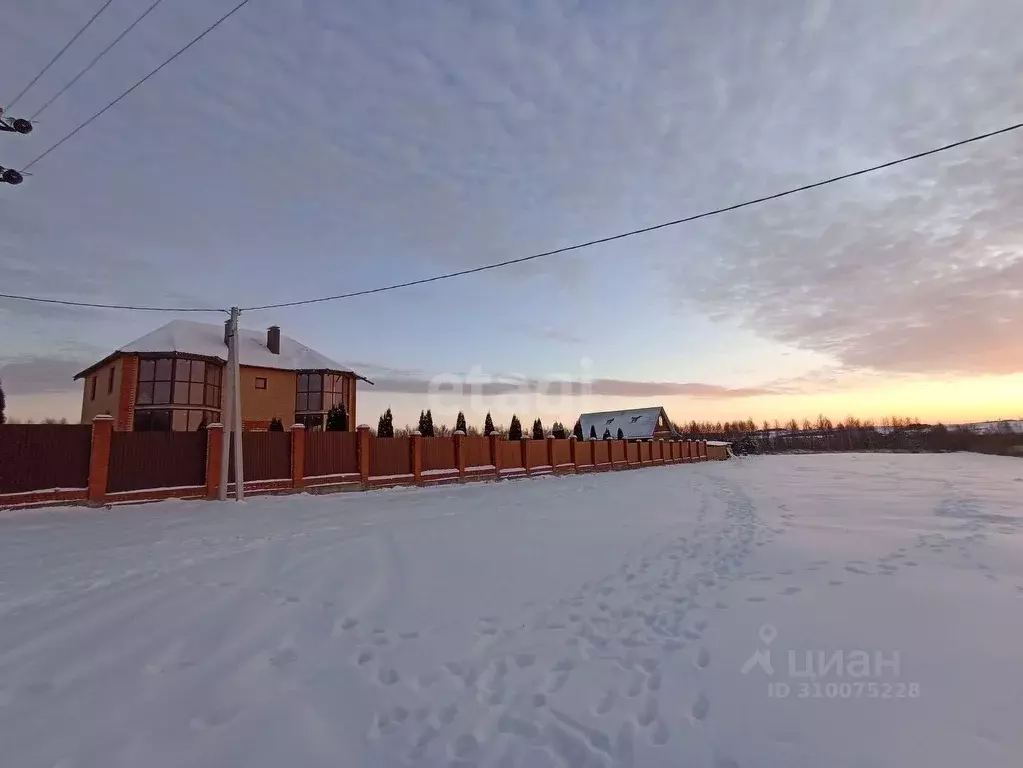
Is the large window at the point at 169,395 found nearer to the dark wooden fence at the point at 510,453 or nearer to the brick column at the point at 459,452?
the brick column at the point at 459,452

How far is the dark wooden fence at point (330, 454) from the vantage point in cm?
1462

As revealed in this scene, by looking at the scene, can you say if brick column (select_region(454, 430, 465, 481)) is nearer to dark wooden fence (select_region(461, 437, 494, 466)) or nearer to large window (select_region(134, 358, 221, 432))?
dark wooden fence (select_region(461, 437, 494, 466))

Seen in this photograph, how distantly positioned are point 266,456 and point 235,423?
5.35 feet

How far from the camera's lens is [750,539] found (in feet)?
25.0

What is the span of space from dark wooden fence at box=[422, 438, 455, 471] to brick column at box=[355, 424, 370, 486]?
7.15 ft

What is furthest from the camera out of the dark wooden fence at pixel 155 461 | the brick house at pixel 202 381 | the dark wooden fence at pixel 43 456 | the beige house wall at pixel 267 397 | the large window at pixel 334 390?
the large window at pixel 334 390

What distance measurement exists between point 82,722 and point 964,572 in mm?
7407

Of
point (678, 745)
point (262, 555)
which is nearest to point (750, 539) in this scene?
point (678, 745)

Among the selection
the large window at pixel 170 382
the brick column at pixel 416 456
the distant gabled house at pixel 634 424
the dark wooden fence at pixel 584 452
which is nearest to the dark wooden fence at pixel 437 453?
the brick column at pixel 416 456

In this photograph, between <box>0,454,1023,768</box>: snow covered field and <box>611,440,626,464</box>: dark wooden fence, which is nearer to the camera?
<box>0,454,1023,768</box>: snow covered field

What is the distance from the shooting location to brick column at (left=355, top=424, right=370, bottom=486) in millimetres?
15375

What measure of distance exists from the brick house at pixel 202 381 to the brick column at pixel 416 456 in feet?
30.1

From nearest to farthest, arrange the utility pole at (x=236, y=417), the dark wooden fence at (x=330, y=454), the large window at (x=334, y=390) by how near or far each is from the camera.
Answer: the utility pole at (x=236, y=417) → the dark wooden fence at (x=330, y=454) → the large window at (x=334, y=390)

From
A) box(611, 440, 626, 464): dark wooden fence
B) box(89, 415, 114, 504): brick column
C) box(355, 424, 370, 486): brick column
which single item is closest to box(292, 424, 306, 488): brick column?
box(355, 424, 370, 486): brick column
